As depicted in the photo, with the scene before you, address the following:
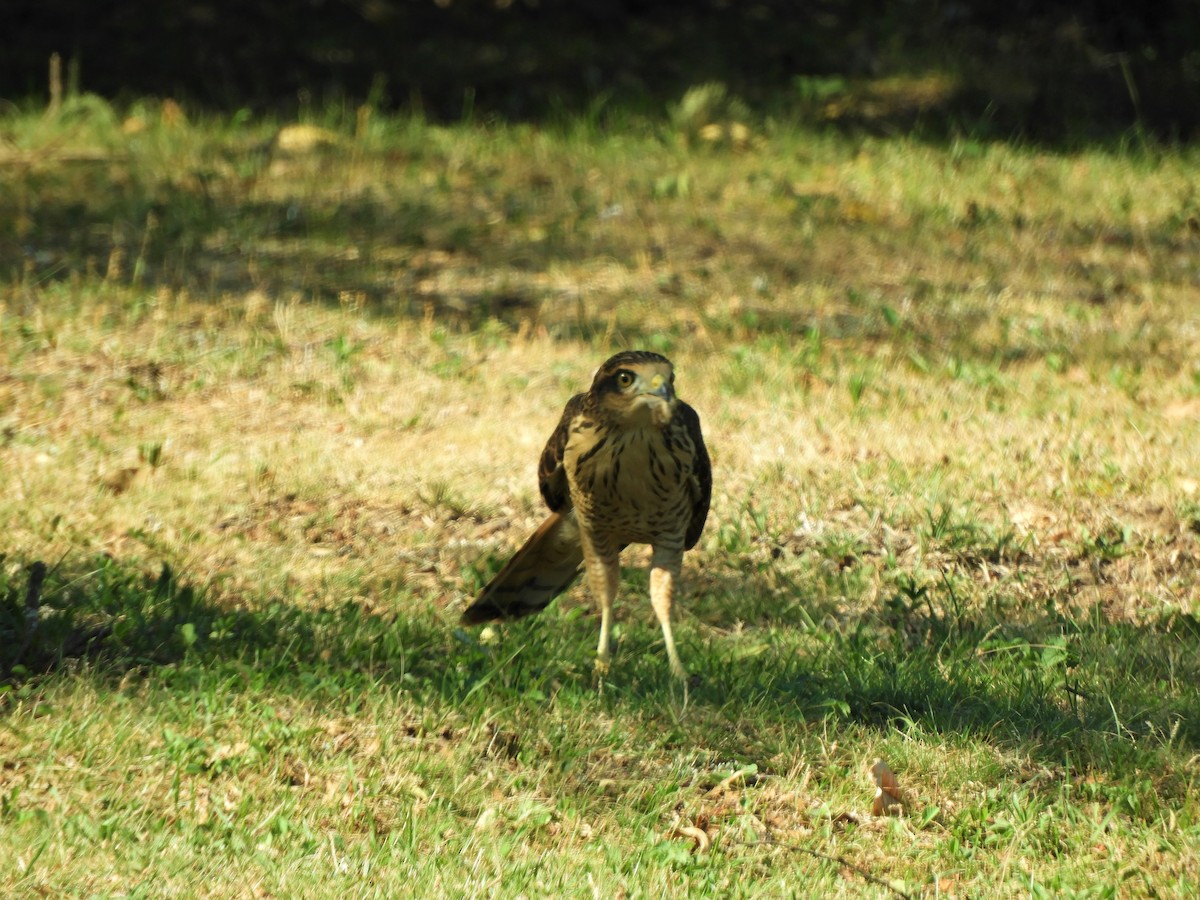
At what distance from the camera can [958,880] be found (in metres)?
3.88

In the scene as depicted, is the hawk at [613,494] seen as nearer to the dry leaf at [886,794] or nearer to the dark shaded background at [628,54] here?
the dry leaf at [886,794]

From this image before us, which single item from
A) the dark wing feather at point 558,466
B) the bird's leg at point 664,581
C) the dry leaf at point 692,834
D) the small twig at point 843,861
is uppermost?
the dark wing feather at point 558,466

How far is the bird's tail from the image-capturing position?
517cm

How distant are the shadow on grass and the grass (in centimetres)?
2

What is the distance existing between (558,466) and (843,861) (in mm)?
1758

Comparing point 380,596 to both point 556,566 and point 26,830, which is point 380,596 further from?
point 26,830

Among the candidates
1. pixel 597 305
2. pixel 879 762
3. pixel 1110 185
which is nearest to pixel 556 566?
pixel 879 762

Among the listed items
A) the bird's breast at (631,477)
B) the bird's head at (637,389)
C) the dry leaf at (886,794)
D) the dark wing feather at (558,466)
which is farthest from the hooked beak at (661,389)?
the dry leaf at (886,794)

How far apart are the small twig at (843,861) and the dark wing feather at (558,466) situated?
155 cm

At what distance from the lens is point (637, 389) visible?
4.53 metres

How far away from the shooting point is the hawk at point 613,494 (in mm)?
4629

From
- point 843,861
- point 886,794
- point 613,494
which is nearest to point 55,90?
point 613,494

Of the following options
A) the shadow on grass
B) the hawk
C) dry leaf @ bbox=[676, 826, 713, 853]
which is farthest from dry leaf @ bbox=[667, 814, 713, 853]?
the hawk

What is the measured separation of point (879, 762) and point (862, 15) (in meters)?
11.2
